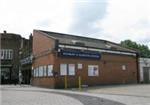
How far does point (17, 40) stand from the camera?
49.0 m

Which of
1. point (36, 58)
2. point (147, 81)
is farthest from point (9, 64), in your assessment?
point (147, 81)

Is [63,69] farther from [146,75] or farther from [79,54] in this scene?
[146,75]

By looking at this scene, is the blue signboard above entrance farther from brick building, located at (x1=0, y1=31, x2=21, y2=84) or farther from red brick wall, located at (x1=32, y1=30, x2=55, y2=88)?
brick building, located at (x1=0, y1=31, x2=21, y2=84)

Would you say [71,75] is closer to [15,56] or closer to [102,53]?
[102,53]

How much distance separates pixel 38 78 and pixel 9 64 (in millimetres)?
16615

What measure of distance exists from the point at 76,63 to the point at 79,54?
115 centimetres

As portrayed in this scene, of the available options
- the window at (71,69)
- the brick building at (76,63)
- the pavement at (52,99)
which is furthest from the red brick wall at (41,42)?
the pavement at (52,99)

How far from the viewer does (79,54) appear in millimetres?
28812

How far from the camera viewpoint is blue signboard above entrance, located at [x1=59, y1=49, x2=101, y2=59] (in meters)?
27.6

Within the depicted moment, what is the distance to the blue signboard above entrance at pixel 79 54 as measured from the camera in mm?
27641

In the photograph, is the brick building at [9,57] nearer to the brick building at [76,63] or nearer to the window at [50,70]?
the brick building at [76,63]

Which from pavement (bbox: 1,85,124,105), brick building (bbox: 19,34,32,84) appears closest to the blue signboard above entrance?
pavement (bbox: 1,85,124,105)

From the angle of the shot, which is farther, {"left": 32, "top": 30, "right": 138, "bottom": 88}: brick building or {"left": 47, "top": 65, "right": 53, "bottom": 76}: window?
{"left": 47, "top": 65, "right": 53, "bottom": 76}: window

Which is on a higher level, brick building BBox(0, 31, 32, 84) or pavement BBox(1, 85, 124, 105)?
brick building BBox(0, 31, 32, 84)
